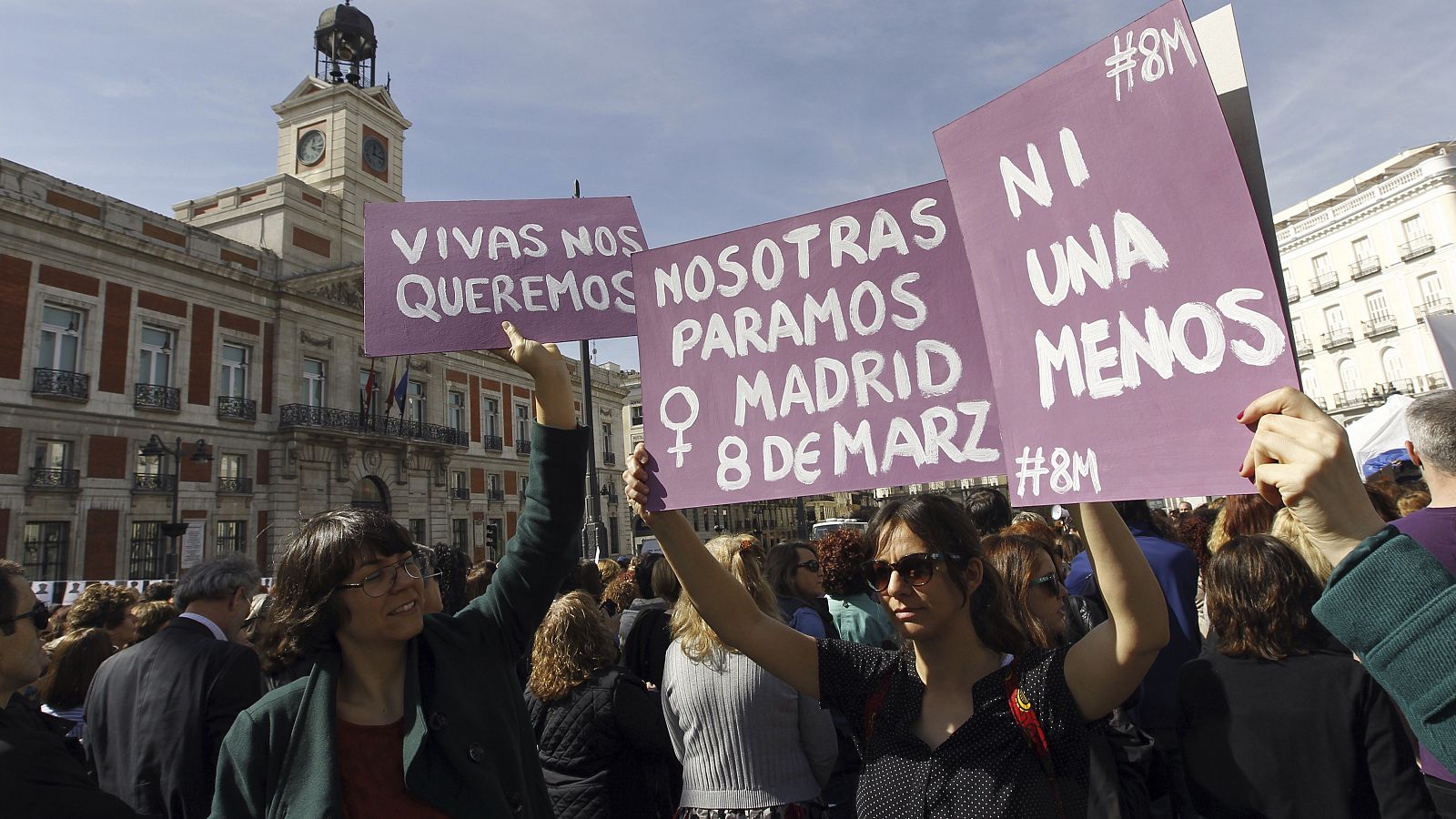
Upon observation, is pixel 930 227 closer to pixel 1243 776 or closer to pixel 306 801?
pixel 1243 776

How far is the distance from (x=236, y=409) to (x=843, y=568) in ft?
84.7

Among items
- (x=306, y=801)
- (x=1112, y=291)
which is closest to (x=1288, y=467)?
(x=1112, y=291)

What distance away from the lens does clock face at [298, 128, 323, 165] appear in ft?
103

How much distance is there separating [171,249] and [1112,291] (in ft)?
91.7

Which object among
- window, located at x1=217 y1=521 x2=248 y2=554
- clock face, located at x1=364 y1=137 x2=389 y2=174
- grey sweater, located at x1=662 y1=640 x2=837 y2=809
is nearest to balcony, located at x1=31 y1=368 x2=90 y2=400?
window, located at x1=217 y1=521 x2=248 y2=554

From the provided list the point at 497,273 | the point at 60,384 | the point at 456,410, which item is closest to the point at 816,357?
the point at 497,273

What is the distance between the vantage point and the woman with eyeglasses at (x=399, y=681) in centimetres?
171

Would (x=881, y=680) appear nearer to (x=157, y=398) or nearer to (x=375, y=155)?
(x=157, y=398)

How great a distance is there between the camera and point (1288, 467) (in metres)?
1.08

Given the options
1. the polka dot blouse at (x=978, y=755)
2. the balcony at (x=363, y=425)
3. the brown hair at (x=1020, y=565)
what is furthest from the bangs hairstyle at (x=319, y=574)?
the balcony at (x=363, y=425)

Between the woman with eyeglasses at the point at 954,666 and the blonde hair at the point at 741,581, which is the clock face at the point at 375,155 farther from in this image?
the woman with eyeglasses at the point at 954,666

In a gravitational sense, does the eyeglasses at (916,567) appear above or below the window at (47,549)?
below

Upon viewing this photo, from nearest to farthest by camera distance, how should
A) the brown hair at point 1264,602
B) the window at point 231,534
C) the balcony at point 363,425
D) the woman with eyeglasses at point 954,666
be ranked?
the woman with eyeglasses at point 954,666, the brown hair at point 1264,602, the window at point 231,534, the balcony at point 363,425

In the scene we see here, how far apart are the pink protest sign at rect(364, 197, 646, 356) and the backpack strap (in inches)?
63.9
